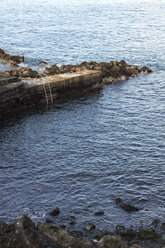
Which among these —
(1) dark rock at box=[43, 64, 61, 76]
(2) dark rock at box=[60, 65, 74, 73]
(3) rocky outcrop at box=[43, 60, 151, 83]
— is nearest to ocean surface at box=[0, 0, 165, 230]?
(3) rocky outcrop at box=[43, 60, 151, 83]

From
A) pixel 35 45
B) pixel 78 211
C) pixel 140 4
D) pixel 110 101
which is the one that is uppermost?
pixel 140 4

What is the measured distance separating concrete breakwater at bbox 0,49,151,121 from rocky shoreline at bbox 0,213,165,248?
17.9 metres

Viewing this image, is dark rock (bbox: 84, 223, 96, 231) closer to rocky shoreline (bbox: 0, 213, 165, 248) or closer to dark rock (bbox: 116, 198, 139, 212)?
rocky shoreline (bbox: 0, 213, 165, 248)

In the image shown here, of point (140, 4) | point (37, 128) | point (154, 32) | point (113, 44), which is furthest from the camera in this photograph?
point (140, 4)

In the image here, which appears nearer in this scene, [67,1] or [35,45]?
[35,45]

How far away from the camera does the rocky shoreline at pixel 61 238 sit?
16.3 m

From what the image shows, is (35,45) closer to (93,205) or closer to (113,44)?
(113,44)

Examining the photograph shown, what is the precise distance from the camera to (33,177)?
24891mm

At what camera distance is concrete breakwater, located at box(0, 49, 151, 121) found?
35.6 m

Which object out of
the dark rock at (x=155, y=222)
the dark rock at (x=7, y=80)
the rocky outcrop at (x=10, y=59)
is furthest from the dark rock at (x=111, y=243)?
the rocky outcrop at (x=10, y=59)

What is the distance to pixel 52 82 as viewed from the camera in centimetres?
3881

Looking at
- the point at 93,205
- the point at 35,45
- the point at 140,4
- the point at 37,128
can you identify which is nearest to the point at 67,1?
the point at 140,4

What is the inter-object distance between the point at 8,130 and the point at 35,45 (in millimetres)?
35689

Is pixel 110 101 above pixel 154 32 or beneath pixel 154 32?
beneath
